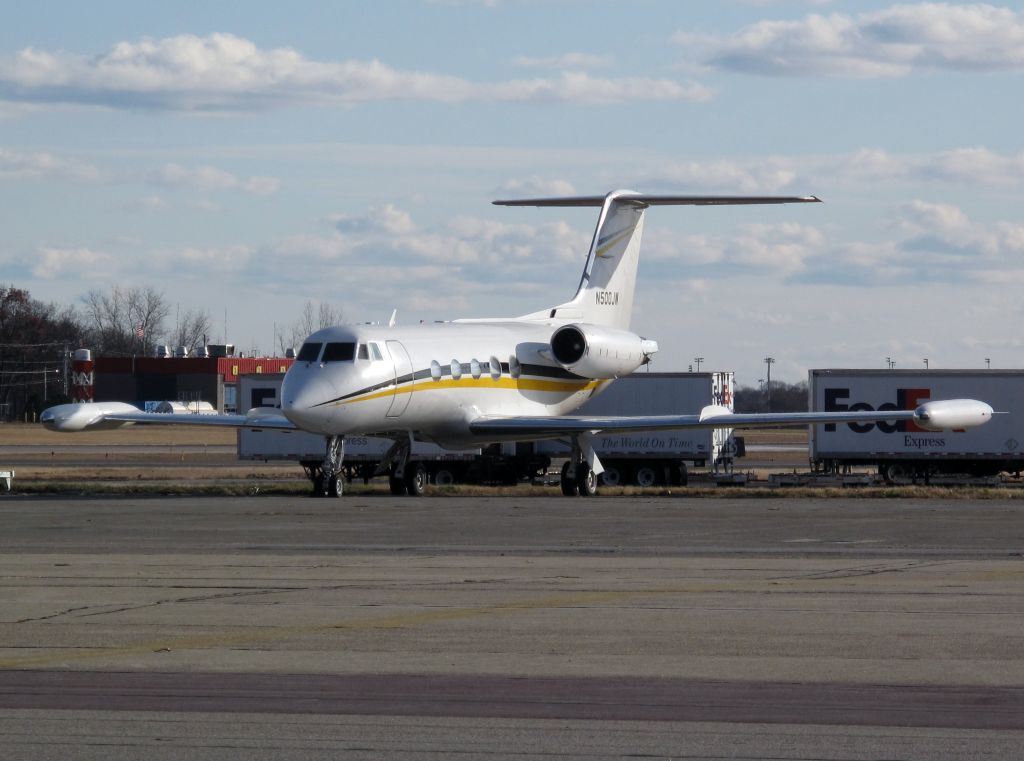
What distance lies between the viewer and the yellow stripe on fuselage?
31.6 metres

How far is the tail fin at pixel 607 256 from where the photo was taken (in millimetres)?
40219

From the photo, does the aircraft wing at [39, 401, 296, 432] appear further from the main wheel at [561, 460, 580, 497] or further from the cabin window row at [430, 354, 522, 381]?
the main wheel at [561, 460, 580, 497]

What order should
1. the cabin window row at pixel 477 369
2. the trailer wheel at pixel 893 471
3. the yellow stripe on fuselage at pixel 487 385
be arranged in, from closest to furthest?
the yellow stripe on fuselage at pixel 487 385 → the cabin window row at pixel 477 369 → the trailer wheel at pixel 893 471

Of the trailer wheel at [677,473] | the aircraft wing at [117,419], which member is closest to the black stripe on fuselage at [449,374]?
the aircraft wing at [117,419]

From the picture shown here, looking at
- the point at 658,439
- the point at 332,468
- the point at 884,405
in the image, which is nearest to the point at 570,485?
the point at 332,468

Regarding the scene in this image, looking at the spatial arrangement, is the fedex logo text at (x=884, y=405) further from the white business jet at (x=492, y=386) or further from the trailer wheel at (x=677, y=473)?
the white business jet at (x=492, y=386)

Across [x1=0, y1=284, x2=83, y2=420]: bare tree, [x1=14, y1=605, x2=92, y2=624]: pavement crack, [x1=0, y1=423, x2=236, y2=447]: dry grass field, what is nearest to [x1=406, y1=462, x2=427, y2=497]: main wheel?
[x1=14, y1=605, x2=92, y2=624]: pavement crack

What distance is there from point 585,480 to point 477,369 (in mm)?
3713

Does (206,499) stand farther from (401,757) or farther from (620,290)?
(401,757)

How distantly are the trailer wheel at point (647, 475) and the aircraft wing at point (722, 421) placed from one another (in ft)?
27.9

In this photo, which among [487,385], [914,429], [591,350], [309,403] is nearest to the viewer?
[309,403]

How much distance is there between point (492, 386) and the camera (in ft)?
117

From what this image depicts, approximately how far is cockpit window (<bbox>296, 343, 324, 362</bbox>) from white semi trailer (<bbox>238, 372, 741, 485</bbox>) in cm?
1179

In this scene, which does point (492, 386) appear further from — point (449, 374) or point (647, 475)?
point (647, 475)
